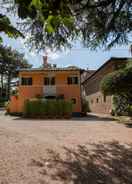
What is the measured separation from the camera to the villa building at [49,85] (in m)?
31.2

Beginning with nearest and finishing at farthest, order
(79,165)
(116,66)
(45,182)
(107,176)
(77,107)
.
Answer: (45,182), (107,176), (79,165), (116,66), (77,107)

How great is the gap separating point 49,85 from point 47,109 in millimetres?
6047

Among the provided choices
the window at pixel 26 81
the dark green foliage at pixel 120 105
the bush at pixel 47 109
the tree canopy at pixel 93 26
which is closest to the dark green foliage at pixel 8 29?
the tree canopy at pixel 93 26

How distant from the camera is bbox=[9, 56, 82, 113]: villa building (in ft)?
102

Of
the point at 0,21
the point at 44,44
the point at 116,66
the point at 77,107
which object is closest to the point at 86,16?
the point at 44,44

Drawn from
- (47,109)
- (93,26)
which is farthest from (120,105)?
(93,26)

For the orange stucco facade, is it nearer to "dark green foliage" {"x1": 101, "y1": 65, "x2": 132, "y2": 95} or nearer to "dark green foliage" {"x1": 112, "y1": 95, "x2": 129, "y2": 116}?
"dark green foliage" {"x1": 112, "y1": 95, "x2": 129, "y2": 116}

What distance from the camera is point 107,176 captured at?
246 inches

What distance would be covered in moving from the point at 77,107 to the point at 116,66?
21.2 ft

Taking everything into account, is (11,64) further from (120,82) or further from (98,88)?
(120,82)

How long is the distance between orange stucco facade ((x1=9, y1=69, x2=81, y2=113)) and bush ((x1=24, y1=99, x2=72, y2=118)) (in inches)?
182

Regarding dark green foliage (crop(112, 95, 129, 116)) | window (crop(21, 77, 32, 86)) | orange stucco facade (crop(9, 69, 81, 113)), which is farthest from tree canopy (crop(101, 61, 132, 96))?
window (crop(21, 77, 32, 86))

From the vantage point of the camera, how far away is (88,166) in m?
7.00

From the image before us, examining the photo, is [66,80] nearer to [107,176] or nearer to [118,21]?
[118,21]
